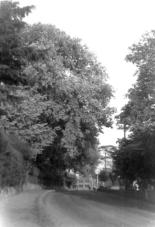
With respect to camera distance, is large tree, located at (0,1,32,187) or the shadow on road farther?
the shadow on road

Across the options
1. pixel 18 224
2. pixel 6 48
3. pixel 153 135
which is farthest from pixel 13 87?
pixel 153 135

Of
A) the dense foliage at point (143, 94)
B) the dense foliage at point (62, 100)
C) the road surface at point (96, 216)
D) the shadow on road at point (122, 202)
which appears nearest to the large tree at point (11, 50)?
the road surface at point (96, 216)

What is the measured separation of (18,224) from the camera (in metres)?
18.7

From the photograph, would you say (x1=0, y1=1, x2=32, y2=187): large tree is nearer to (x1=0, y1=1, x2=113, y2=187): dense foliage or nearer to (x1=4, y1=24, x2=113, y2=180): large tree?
(x1=0, y1=1, x2=113, y2=187): dense foliage

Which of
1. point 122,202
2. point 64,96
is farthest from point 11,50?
point 64,96

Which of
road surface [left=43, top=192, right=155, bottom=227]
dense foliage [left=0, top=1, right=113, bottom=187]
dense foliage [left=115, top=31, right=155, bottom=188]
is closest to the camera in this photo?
road surface [left=43, top=192, right=155, bottom=227]

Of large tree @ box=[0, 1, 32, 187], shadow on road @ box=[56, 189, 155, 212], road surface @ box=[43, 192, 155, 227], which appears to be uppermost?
large tree @ box=[0, 1, 32, 187]

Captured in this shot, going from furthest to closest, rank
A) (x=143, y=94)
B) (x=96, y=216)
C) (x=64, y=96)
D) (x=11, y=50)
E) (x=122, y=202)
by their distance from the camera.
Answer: (x=64, y=96) < (x=122, y=202) < (x=143, y=94) < (x=96, y=216) < (x=11, y=50)

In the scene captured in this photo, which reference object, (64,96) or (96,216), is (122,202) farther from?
(96,216)

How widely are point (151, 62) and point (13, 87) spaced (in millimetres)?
13031

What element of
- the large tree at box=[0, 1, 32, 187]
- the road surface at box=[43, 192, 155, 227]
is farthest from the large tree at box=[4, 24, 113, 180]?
the large tree at box=[0, 1, 32, 187]

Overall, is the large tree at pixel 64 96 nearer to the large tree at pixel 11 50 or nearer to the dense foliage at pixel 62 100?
the dense foliage at pixel 62 100

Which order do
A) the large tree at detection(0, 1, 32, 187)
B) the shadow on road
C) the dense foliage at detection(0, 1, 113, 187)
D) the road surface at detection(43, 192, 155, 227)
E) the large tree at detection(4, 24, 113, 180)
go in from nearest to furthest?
the road surface at detection(43, 192, 155, 227) < the large tree at detection(0, 1, 32, 187) < the shadow on road < the dense foliage at detection(0, 1, 113, 187) < the large tree at detection(4, 24, 113, 180)

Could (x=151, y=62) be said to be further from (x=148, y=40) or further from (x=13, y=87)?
(x=13, y=87)
